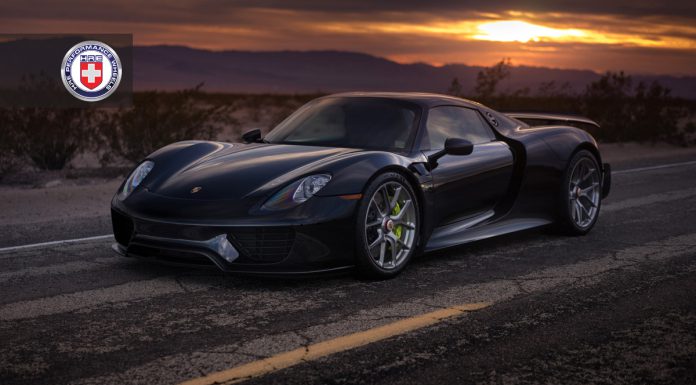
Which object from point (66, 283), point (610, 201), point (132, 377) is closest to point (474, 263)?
point (66, 283)

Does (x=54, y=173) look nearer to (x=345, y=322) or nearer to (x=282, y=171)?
(x=282, y=171)

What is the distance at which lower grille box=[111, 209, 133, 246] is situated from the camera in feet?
20.3

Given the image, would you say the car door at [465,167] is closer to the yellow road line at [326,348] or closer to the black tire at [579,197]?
the black tire at [579,197]

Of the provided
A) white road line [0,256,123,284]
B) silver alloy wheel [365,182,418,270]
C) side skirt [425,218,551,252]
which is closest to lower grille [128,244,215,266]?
white road line [0,256,123,284]

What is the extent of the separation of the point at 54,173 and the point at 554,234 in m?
8.09

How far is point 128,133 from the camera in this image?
1470 cm

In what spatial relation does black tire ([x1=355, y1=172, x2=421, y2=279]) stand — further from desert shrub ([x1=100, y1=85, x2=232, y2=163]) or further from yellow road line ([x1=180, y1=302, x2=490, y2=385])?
desert shrub ([x1=100, y1=85, x2=232, y2=163])

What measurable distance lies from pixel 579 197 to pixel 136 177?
4.09m

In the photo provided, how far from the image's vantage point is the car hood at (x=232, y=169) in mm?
5952

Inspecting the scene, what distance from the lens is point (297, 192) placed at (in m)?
5.86

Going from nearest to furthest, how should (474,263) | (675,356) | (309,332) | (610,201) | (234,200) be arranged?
A: 1. (675,356)
2. (309,332)
3. (234,200)
4. (474,263)
5. (610,201)

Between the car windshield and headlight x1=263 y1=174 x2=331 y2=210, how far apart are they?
95 centimetres

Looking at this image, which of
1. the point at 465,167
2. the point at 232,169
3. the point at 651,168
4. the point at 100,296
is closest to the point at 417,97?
the point at 465,167

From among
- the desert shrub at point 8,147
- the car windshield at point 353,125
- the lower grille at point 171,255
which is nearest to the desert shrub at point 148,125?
the desert shrub at point 8,147
